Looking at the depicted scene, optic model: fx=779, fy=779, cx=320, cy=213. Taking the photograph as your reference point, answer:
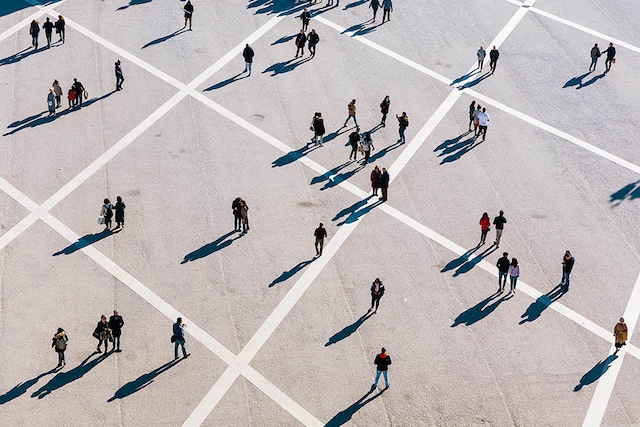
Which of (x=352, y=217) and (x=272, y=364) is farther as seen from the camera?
(x=352, y=217)

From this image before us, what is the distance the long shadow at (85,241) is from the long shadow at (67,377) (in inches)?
162

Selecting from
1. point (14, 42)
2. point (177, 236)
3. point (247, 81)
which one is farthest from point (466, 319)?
point (14, 42)

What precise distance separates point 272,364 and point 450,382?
4594 mm

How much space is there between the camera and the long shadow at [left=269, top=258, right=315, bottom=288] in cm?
2252

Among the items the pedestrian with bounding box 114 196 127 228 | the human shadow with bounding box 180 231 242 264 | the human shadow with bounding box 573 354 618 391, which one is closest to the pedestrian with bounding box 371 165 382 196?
the human shadow with bounding box 180 231 242 264

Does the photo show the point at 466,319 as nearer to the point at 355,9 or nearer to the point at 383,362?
the point at 383,362

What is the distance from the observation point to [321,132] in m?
27.4

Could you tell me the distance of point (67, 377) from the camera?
64.2 feet

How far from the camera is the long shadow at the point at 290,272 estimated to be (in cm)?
2252

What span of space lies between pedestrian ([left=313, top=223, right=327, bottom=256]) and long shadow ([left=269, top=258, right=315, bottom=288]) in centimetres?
35

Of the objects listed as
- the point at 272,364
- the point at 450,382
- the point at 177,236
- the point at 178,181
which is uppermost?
the point at 178,181

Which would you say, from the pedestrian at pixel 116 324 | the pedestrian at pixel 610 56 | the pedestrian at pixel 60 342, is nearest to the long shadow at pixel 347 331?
the pedestrian at pixel 116 324

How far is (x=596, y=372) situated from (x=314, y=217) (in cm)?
954

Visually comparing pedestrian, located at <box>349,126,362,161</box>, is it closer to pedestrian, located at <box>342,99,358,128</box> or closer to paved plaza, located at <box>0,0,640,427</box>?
paved plaza, located at <box>0,0,640,427</box>
